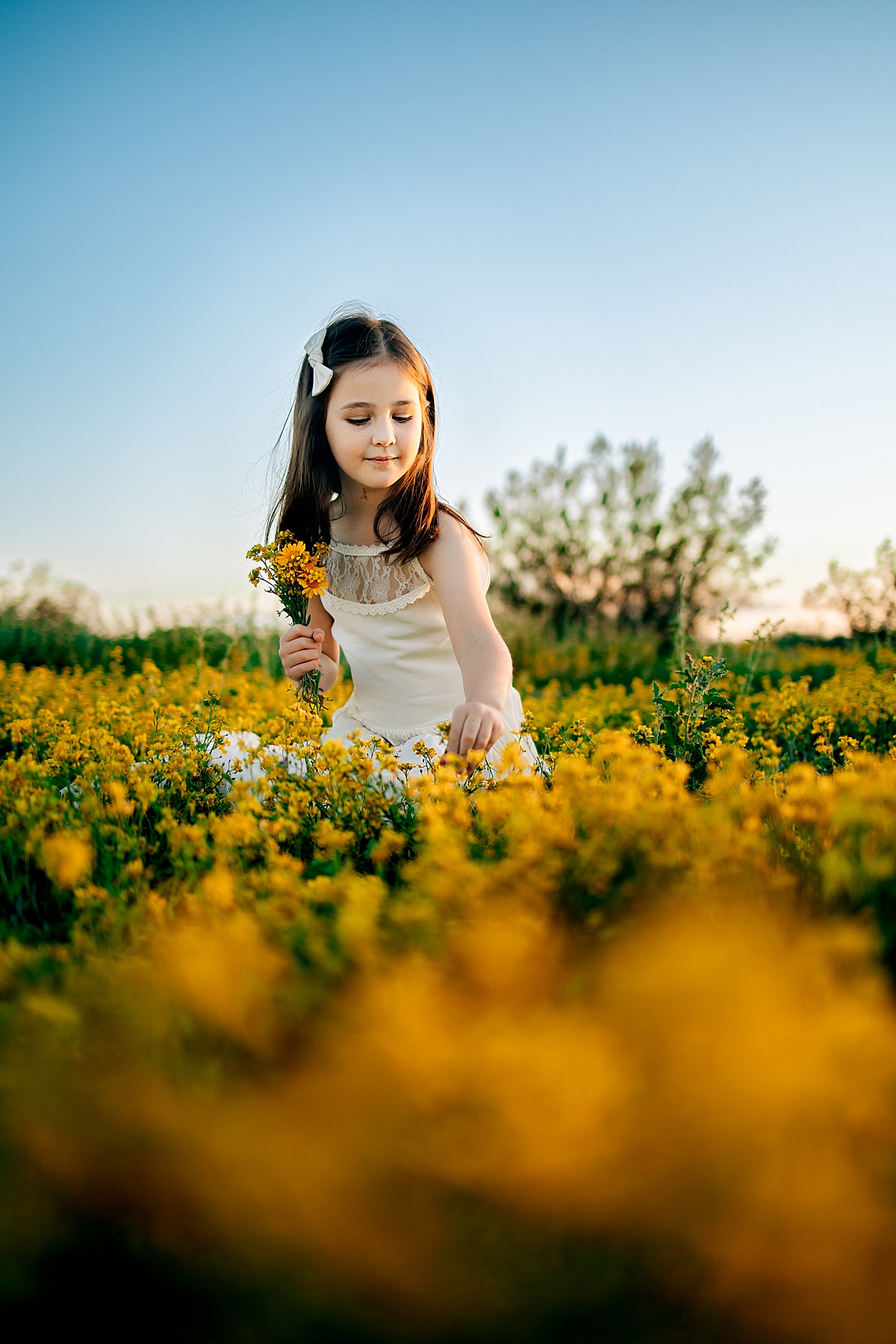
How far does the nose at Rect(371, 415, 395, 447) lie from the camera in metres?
2.88

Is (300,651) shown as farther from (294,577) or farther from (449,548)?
(449,548)

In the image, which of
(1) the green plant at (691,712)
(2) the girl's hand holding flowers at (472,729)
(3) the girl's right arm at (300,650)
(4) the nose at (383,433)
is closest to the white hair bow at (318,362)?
(4) the nose at (383,433)

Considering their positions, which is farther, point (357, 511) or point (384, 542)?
point (357, 511)

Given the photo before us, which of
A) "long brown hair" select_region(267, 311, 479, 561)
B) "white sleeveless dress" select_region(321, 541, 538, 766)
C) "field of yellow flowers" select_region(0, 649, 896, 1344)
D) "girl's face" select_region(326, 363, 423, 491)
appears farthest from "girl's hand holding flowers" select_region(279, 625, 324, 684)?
"field of yellow flowers" select_region(0, 649, 896, 1344)

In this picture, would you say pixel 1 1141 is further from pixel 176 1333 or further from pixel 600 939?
pixel 600 939

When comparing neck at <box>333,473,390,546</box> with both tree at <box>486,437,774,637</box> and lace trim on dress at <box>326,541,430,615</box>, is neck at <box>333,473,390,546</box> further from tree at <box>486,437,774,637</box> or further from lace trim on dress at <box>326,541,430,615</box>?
tree at <box>486,437,774,637</box>

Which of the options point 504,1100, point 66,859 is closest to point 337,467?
point 66,859

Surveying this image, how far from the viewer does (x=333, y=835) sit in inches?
72.6

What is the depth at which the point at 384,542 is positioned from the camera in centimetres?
316

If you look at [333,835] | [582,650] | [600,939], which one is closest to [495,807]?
[333,835]

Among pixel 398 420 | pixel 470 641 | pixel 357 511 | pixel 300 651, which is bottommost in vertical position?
pixel 300 651

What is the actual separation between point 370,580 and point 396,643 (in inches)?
10.8

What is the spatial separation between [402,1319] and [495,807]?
1017 millimetres

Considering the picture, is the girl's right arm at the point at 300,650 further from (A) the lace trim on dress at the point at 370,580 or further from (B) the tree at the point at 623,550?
(B) the tree at the point at 623,550
